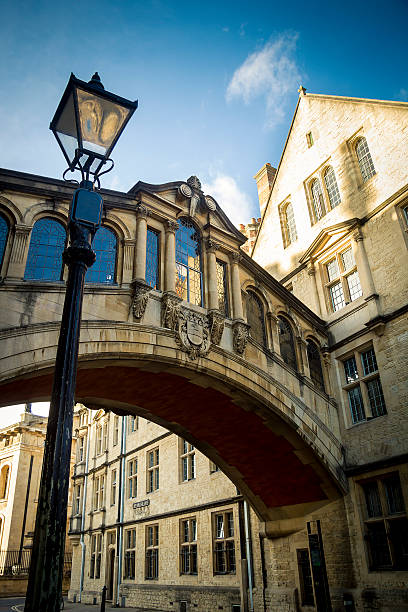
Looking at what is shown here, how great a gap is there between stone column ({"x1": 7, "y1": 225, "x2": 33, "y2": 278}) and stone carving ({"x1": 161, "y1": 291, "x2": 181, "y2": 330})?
288 centimetres

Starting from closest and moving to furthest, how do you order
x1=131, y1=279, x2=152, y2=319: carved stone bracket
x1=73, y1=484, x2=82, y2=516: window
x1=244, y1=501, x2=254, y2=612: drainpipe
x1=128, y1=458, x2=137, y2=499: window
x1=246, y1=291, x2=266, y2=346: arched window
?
x1=131, y1=279, x2=152, y2=319: carved stone bracket < x1=246, y1=291, x2=266, y2=346: arched window < x1=244, y1=501, x2=254, y2=612: drainpipe < x1=128, y1=458, x2=137, y2=499: window < x1=73, y1=484, x2=82, y2=516: window

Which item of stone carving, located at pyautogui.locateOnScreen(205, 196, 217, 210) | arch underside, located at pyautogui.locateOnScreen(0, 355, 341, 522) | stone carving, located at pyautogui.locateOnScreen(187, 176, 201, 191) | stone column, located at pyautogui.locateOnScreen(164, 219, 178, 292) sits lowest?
arch underside, located at pyautogui.locateOnScreen(0, 355, 341, 522)

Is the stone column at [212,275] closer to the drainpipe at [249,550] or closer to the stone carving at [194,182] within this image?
the stone carving at [194,182]

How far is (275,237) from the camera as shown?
18.5m

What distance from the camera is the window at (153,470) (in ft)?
67.3

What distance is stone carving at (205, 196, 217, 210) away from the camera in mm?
12133

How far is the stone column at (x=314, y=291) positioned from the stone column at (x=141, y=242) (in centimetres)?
682

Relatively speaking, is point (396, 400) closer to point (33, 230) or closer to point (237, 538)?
point (237, 538)

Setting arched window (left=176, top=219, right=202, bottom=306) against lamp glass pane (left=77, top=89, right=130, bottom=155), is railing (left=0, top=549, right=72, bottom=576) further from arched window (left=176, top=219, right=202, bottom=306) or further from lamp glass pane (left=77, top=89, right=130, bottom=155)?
lamp glass pane (left=77, top=89, right=130, bottom=155)

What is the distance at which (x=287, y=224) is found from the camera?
60.0 ft

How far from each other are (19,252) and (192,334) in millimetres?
3799

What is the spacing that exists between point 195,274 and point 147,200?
6.81 ft

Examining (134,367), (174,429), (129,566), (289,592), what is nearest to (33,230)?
(134,367)

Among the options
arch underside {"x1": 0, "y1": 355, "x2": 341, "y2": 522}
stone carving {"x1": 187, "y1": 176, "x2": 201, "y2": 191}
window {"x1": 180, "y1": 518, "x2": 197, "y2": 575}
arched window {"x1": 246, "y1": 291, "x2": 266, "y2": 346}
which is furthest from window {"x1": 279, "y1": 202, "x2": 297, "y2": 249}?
window {"x1": 180, "y1": 518, "x2": 197, "y2": 575}
